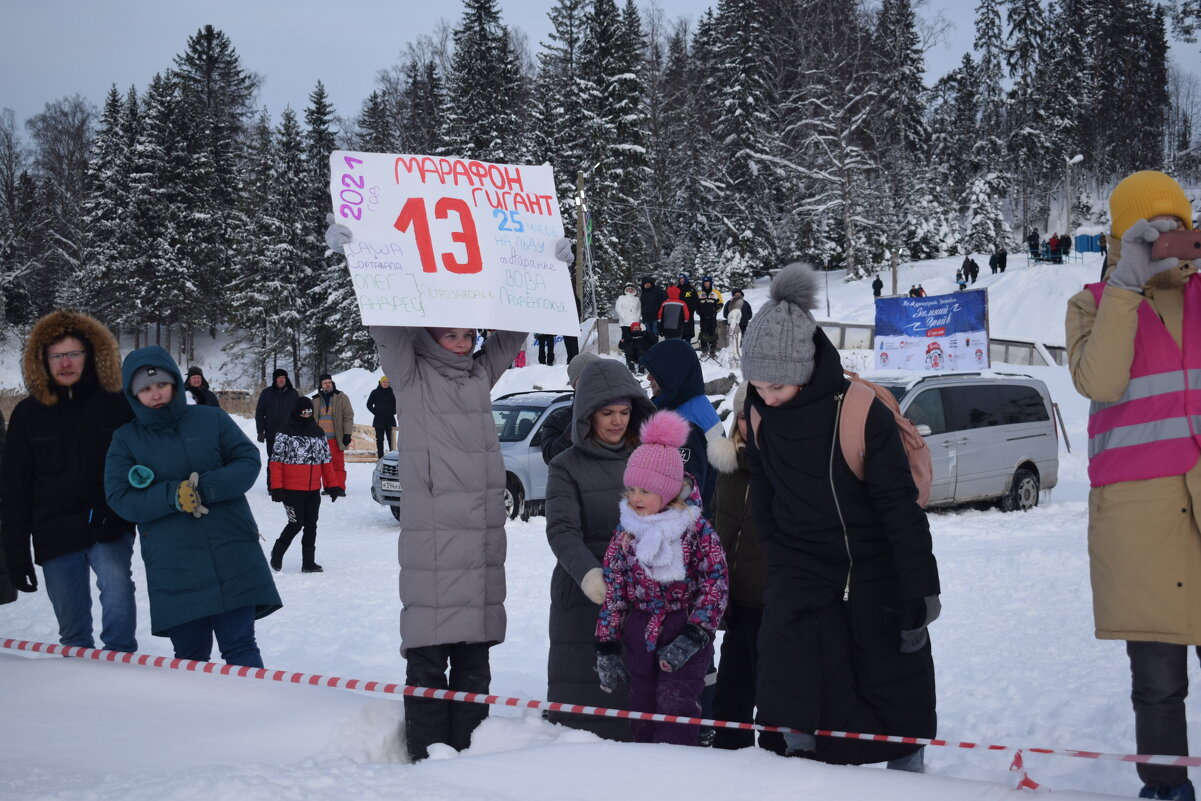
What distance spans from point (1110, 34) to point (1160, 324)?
71.9 m

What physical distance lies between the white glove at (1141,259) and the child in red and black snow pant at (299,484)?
8495 millimetres

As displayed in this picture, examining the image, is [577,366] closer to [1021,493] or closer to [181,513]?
[181,513]

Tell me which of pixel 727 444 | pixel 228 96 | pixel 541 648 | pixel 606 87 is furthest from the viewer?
pixel 228 96

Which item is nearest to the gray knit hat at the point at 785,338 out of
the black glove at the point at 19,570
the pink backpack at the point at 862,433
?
the pink backpack at the point at 862,433

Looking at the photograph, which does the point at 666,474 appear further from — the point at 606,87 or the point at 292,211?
the point at 292,211

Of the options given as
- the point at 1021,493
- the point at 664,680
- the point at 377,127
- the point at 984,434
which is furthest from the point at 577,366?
the point at 377,127

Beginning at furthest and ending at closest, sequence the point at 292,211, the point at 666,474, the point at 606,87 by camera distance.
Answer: the point at 292,211
the point at 606,87
the point at 666,474

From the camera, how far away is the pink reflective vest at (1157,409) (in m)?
3.43

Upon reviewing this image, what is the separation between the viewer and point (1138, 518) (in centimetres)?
347

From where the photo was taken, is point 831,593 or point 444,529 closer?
point 831,593

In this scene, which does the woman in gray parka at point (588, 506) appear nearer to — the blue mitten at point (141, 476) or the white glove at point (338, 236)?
the white glove at point (338, 236)

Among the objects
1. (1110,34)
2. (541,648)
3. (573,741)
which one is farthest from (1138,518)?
(1110,34)

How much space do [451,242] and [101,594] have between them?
263cm

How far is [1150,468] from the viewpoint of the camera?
3455 mm
